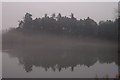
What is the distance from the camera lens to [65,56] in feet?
10.5

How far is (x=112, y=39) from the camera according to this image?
3334 millimetres

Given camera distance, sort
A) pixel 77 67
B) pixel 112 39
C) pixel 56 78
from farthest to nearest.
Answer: pixel 112 39
pixel 77 67
pixel 56 78

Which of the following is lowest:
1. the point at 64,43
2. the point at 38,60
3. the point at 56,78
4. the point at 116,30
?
the point at 56,78

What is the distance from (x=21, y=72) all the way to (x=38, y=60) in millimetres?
399

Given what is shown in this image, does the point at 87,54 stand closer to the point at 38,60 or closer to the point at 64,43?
the point at 64,43

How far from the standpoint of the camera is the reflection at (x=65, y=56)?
10.3ft

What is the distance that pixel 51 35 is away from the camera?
10.9 feet

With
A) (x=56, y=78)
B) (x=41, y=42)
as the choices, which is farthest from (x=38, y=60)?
(x=56, y=78)

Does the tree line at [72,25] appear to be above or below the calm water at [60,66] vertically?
above

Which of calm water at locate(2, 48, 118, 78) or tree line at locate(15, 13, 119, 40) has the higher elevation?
tree line at locate(15, 13, 119, 40)

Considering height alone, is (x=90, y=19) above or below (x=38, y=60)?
above

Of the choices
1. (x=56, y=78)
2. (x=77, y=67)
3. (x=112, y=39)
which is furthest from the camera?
(x=112, y=39)

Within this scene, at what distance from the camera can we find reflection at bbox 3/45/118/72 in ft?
10.3

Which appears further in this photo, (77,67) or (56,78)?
(77,67)
